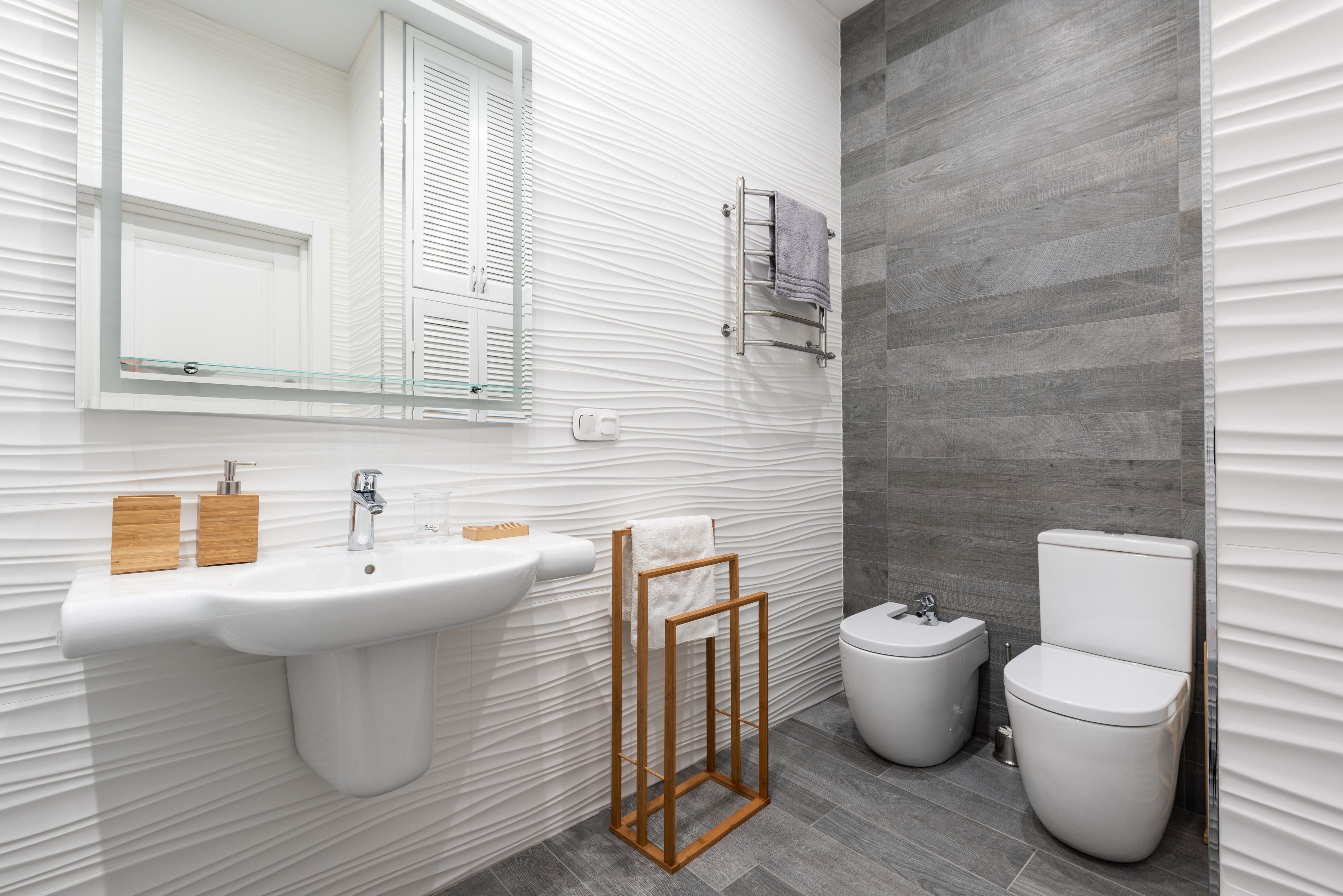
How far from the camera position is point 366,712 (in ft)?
3.30

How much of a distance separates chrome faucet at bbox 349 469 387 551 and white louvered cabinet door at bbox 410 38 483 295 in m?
0.43

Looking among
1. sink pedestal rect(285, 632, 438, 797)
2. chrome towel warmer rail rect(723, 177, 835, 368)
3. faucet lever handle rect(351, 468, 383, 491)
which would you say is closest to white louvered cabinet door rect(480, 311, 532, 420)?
faucet lever handle rect(351, 468, 383, 491)

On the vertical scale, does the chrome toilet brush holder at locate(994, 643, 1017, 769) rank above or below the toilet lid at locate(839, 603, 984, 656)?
below

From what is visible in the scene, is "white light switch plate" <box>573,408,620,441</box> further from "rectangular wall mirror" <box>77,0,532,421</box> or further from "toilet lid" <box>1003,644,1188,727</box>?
"toilet lid" <box>1003,644,1188,727</box>

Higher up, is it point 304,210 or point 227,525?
point 304,210

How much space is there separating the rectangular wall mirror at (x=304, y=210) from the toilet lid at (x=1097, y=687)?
1.35 m

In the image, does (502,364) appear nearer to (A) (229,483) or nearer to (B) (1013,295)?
(A) (229,483)

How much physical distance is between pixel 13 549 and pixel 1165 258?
8.18 ft

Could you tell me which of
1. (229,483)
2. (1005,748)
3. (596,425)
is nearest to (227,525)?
(229,483)

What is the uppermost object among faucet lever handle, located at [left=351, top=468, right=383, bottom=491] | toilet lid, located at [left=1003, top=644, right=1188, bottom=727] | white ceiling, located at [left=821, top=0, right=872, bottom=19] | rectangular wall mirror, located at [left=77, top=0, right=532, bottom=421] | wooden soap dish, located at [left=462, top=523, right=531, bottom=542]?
white ceiling, located at [left=821, top=0, right=872, bottom=19]

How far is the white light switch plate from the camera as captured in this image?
1.52 m

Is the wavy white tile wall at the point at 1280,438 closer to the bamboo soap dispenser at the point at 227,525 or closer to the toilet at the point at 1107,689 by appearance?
the toilet at the point at 1107,689

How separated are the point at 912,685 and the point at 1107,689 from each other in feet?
1.49

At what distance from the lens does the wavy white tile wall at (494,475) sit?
2.98ft
